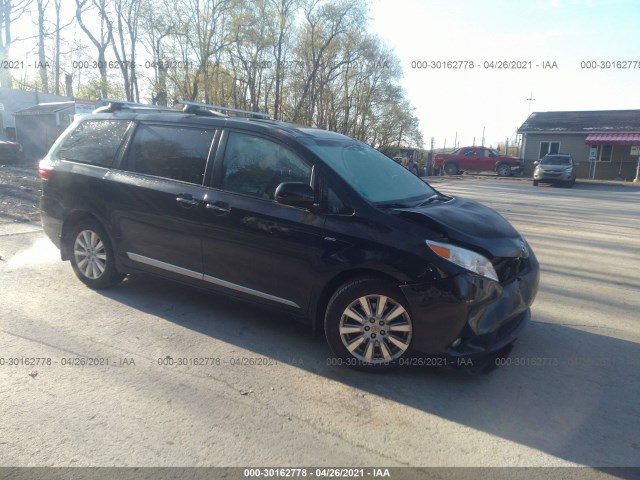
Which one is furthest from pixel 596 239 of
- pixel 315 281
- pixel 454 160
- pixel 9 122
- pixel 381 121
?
pixel 9 122

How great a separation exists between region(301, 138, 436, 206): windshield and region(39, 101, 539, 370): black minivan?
0.06 ft

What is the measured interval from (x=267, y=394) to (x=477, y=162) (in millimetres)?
34565

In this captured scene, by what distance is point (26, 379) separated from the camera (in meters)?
3.54

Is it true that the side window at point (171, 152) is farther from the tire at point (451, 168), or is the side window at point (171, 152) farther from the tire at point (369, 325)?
the tire at point (451, 168)

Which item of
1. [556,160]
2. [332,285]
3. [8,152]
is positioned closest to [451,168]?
[556,160]

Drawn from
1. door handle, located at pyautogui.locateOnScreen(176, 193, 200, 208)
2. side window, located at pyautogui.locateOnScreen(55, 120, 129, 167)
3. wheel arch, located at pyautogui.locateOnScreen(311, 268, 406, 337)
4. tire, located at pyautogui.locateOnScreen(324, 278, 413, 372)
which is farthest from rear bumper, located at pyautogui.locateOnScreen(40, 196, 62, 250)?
tire, located at pyautogui.locateOnScreen(324, 278, 413, 372)

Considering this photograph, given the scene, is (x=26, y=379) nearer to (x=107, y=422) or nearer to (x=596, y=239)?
(x=107, y=422)

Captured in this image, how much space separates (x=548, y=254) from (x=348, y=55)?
30510mm

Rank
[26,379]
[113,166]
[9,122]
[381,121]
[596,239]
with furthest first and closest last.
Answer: [381,121]
[9,122]
[596,239]
[113,166]
[26,379]

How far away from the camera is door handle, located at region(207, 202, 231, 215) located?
429 centimetres

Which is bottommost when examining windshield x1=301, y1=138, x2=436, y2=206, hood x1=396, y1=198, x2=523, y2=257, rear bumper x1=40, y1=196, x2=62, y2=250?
rear bumper x1=40, y1=196, x2=62, y2=250

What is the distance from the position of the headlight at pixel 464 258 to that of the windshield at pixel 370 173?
657 millimetres

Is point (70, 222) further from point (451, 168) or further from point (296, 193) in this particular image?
point (451, 168)

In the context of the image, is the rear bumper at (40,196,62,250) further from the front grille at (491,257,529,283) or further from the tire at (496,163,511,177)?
the tire at (496,163,511,177)
